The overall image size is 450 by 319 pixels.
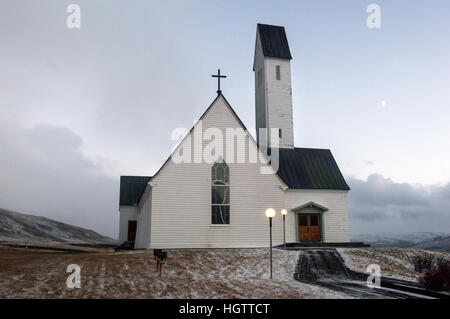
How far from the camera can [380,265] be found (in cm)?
2255

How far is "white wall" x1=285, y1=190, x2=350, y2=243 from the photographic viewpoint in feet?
104

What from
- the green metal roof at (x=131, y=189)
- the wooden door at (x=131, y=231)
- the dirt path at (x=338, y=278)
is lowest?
the dirt path at (x=338, y=278)

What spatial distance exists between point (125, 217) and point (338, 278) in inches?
1214

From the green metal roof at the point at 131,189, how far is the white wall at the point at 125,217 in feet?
1.78

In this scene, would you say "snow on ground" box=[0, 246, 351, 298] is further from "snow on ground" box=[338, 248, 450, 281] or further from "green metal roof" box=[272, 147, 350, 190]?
"green metal roof" box=[272, 147, 350, 190]

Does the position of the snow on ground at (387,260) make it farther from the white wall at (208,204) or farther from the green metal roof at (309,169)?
the green metal roof at (309,169)

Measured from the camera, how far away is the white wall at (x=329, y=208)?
104ft

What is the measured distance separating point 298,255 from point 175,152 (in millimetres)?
9942

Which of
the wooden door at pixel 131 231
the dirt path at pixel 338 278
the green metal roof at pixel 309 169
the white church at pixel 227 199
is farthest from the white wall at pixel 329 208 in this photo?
the wooden door at pixel 131 231
